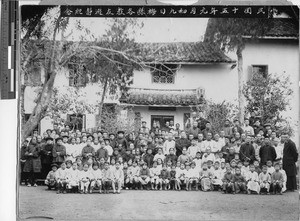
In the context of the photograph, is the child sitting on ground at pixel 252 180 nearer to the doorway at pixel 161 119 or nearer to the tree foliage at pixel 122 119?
the doorway at pixel 161 119

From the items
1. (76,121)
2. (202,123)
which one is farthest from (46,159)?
(202,123)

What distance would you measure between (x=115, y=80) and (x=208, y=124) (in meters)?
0.87

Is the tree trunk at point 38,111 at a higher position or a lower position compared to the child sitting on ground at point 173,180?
higher

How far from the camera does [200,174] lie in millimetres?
5199

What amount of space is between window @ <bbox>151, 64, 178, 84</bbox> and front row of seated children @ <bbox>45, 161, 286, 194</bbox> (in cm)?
71

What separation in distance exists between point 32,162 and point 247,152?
1.81 m

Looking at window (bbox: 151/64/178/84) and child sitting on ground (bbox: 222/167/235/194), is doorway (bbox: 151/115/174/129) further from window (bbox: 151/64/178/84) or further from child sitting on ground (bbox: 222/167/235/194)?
child sitting on ground (bbox: 222/167/235/194)

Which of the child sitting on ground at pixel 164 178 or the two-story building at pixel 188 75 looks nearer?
the two-story building at pixel 188 75

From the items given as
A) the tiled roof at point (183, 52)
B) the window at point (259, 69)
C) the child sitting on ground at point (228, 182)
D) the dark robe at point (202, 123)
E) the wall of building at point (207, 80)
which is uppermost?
the tiled roof at point (183, 52)

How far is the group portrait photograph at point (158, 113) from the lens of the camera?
510 centimetres

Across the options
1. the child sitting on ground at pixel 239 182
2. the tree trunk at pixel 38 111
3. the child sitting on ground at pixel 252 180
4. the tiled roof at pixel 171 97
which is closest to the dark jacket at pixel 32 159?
the tree trunk at pixel 38 111

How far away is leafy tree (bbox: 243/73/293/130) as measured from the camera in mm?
5113

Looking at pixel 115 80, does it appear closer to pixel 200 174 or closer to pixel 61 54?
pixel 61 54

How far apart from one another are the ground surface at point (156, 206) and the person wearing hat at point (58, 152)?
0.27 meters
